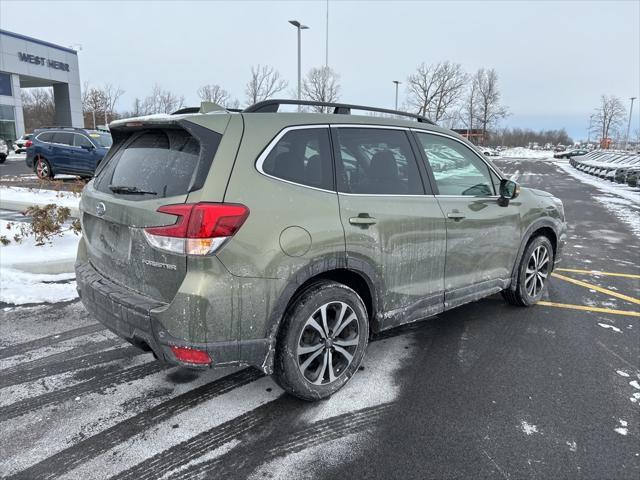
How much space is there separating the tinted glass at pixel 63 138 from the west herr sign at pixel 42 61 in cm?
2688

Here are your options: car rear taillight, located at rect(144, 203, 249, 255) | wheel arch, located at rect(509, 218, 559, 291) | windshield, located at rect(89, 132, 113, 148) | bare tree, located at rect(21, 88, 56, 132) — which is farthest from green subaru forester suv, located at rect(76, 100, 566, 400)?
bare tree, located at rect(21, 88, 56, 132)

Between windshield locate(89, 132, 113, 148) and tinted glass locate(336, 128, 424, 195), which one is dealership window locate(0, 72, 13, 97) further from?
tinted glass locate(336, 128, 424, 195)

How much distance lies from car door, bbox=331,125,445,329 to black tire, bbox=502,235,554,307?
56.0 inches

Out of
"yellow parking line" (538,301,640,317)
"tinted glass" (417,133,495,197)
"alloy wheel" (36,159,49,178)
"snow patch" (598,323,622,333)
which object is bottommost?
"snow patch" (598,323,622,333)

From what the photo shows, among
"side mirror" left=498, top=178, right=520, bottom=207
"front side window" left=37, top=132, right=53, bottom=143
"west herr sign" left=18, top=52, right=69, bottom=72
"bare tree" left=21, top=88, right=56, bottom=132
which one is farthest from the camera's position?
"bare tree" left=21, top=88, right=56, bottom=132

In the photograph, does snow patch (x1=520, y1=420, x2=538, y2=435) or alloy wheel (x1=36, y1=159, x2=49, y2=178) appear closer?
snow patch (x1=520, y1=420, x2=538, y2=435)

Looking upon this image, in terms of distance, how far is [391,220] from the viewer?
325cm

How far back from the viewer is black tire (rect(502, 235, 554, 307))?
477 centimetres

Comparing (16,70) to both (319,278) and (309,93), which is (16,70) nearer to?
(309,93)

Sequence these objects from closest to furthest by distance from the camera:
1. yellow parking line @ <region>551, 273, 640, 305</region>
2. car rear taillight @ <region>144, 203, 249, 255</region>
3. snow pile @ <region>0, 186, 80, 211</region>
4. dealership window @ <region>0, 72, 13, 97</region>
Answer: car rear taillight @ <region>144, 203, 249, 255</region>, yellow parking line @ <region>551, 273, 640, 305</region>, snow pile @ <region>0, 186, 80, 211</region>, dealership window @ <region>0, 72, 13, 97</region>

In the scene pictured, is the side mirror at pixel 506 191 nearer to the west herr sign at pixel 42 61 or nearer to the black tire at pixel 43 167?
the black tire at pixel 43 167

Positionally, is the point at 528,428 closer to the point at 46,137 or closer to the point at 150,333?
the point at 150,333

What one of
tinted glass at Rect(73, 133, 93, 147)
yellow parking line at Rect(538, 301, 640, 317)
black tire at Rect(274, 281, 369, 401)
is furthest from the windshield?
black tire at Rect(274, 281, 369, 401)

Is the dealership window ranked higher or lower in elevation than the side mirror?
higher
